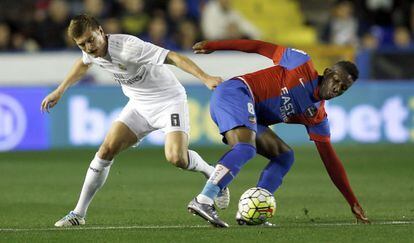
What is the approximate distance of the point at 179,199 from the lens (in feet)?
38.9

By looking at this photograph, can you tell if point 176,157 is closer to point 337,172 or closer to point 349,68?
point 337,172

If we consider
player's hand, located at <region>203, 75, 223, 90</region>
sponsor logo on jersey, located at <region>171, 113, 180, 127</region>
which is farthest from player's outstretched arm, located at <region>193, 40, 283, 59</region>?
sponsor logo on jersey, located at <region>171, 113, 180, 127</region>

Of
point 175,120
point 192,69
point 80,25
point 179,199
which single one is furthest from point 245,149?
point 179,199

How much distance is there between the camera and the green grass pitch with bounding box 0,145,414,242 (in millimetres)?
8625

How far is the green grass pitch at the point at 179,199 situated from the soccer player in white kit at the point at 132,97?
0.44m

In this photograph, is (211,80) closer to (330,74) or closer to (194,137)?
A: (330,74)

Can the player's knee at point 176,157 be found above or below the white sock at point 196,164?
above

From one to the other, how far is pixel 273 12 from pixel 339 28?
2.94 metres

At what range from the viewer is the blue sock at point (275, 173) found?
9.37 meters

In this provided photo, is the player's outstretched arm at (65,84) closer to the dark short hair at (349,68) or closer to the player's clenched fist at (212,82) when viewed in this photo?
the player's clenched fist at (212,82)

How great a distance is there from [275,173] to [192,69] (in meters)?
1.21

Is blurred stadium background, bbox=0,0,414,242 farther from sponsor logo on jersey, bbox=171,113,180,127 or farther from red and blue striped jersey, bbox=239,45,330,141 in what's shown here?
red and blue striped jersey, bbox=239,45,330,141

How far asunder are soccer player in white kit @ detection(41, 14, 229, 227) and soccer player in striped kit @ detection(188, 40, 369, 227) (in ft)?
1.58

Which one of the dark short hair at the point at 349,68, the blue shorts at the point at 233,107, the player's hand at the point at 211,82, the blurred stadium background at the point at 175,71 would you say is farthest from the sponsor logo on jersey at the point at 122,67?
the blurred stadium background at the point at 175,71
